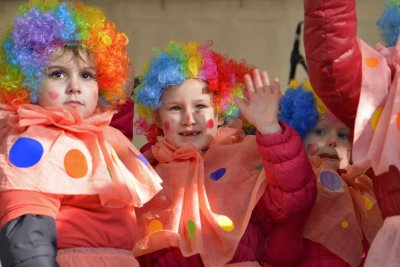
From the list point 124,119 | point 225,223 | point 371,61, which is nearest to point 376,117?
point 371,61

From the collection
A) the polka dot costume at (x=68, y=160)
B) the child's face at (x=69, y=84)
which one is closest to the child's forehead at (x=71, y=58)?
the child's face at (x=69, y=84)

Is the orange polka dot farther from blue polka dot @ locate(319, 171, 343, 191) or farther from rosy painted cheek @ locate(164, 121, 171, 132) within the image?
blue polka dot @ locate(319, 171, 343, 191)

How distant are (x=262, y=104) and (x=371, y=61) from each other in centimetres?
45

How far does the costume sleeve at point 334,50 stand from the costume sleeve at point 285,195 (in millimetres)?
285

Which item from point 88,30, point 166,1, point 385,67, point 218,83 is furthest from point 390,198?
point 166,1

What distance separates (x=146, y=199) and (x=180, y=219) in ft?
0.58

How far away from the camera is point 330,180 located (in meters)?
3.13

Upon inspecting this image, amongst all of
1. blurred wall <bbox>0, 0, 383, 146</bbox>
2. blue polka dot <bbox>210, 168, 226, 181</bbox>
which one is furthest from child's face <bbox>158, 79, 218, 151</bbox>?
blurred wall <bbox>0, 0, 383, 146</bbox>

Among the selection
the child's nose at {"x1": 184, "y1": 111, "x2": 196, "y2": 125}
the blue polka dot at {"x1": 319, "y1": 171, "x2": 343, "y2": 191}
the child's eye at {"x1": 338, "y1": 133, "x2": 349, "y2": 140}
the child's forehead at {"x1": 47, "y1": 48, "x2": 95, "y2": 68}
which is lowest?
the blue polka dot at {"x1": 319, "y1": 171, "x2": 343, "y2": 191}

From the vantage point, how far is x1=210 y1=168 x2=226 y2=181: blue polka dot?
3.12m

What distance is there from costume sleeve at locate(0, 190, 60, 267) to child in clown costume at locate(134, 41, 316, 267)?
0.44 metres

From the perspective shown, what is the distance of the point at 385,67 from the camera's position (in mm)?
2564

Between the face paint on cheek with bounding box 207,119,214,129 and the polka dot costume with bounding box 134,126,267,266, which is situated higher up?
the face paint on cheek with bounding box 207,119,214,129

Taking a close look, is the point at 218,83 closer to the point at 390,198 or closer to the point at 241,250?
the point at 241,250
